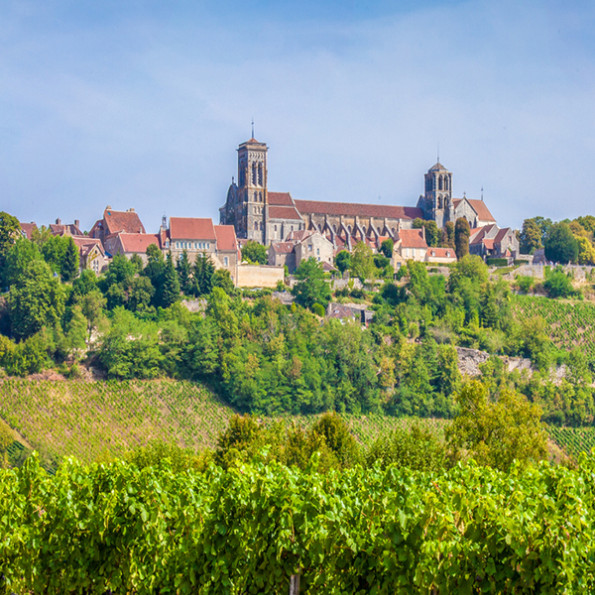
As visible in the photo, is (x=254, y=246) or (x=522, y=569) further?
(x=254, y=246)

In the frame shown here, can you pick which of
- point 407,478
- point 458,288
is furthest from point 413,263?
point 407,478

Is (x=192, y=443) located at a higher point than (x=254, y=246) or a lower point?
lower

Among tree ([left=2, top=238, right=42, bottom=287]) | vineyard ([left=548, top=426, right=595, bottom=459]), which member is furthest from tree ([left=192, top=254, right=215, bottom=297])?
vineyard ([left=548, top=426, right=595, bottom=459])

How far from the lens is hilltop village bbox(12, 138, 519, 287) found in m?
67.1

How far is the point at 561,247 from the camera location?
75.8 meters

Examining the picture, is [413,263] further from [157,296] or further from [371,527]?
[371,527]

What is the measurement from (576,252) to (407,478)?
6509cm

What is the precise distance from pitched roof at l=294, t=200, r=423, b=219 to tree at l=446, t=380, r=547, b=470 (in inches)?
2225

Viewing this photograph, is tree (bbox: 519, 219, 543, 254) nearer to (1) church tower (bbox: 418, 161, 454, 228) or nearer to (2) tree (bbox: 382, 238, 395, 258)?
(1) church tower (bbox: 418, 161, 454, 228)

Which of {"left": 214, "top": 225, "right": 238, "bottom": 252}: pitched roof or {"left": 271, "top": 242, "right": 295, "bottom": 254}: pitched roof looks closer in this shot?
{"left": 214, "top": 225, "right": 238, "bottom": 252}: pitched roof

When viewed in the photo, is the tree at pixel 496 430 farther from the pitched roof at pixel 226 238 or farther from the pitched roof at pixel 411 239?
the pitched roof at pixel 411 239

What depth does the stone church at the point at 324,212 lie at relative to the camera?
78.1m

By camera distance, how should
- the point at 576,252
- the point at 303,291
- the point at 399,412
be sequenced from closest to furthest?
the point at 399,412 < the point at 303,291 < the point at 576,252

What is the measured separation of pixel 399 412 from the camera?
177 feet
